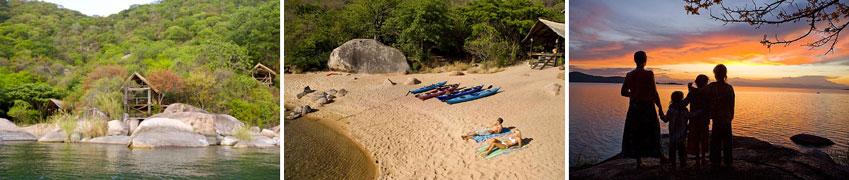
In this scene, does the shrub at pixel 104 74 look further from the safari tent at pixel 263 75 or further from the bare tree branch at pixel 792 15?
the bare tree branch at pixel 792 15

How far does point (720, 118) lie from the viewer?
16.7 ft

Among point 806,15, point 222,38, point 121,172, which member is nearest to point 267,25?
point 222,38

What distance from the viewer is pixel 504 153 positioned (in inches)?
228

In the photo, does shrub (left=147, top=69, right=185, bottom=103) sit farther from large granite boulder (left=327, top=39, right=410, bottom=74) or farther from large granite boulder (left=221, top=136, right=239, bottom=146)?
large granite boulder (left=327, top=39, right=410, bottom=74)

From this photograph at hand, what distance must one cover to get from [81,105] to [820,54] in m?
10.2

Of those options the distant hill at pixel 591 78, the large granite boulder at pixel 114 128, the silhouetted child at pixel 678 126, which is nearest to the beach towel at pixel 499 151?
the distant hill at pixel 591 78

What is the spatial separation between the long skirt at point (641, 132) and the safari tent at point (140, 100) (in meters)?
7.64

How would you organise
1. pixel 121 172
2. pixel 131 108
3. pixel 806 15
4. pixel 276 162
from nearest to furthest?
pixel 806 15
pixel 121 172
pixel 276 162
pixel 131 108

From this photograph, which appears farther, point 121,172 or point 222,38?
point 222,38

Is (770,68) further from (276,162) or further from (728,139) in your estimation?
(276,162)

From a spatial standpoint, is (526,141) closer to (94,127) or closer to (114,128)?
(114,128)

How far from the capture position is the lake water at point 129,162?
8.18m

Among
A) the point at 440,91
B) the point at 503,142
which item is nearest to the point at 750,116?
the point at 503,142

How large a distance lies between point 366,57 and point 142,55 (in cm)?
605
